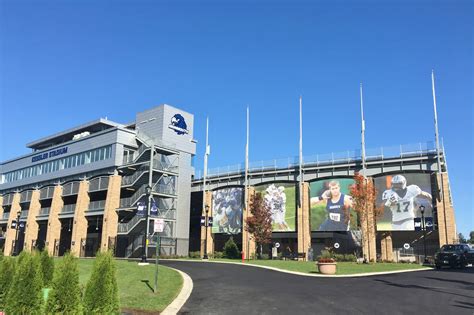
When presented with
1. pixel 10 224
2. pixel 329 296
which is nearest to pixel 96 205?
pixel 10 224

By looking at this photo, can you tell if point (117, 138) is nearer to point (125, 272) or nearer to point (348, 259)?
point (348, 259)

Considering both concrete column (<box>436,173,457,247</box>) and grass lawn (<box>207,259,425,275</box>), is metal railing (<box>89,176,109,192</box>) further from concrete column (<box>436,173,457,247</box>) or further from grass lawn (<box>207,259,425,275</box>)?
concrete column (<box>436,173,457,247</box>)

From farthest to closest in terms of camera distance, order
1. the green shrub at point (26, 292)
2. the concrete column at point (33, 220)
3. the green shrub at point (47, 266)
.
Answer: the concrete column at point (33, 220) → the green shrub at point (47, 266) → the green shrub at point (26, 292)

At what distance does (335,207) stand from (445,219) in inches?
453

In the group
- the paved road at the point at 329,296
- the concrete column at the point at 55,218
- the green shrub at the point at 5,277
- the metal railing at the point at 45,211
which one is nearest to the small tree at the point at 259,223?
the paved road at the point at 329,296

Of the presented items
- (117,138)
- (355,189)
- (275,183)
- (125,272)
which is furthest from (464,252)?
(117,138)

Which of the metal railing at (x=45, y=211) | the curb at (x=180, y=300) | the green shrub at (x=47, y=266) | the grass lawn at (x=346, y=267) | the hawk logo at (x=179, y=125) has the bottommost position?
the curb at (x=180, y=300)

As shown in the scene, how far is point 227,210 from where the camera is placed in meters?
58.1

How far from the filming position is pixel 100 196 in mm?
63062

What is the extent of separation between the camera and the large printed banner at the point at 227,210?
56.5 m

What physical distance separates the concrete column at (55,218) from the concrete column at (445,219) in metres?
51.3

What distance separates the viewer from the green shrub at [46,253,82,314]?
33.3 feet

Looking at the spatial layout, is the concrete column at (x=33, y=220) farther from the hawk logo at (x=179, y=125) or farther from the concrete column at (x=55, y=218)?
the hawk logo at (x=179, y=125)

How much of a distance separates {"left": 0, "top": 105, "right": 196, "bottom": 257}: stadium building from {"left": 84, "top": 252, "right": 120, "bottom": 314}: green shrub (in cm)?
4048
